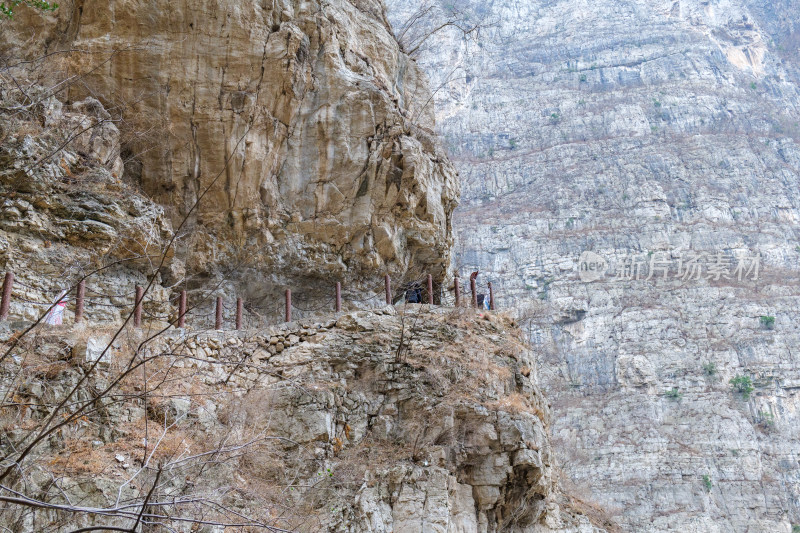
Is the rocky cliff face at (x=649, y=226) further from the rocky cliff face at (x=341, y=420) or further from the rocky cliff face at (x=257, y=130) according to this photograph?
the rocky cliff face at (x=341, y=420)

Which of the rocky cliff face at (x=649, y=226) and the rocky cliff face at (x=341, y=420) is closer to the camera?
the rocky cliff face at (x=341, y=420)

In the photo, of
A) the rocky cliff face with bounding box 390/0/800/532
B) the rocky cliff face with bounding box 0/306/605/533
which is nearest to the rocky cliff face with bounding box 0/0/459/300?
the rocky cliff face with bounding box 0/306/605/533

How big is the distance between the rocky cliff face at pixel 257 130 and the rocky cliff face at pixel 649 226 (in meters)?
15.7

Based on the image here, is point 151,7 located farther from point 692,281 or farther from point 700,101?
point 700,101

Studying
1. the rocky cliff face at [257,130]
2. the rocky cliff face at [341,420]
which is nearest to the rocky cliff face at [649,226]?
the rocky cliff face at [257,130]

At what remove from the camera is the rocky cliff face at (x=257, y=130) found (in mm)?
13586

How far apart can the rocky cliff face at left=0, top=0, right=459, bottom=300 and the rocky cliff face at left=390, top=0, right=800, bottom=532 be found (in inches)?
616

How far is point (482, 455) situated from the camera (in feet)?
38.9

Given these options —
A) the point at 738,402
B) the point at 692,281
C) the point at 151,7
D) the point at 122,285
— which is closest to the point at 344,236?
the point at 122,285

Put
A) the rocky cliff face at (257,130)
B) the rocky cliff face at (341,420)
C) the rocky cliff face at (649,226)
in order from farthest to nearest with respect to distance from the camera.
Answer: the rocky cliff face at (649,226)
the rocky cliff face at (257,130)
the rocky cliff face at (341,420)

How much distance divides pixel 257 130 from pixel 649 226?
47686mm

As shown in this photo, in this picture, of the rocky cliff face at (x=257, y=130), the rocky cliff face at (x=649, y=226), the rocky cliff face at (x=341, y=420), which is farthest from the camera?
the rocky cliff face at (x=649, y=226)

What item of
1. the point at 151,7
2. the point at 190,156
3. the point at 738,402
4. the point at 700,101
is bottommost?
the point at 738,402

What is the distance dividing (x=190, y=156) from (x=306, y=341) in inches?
188
